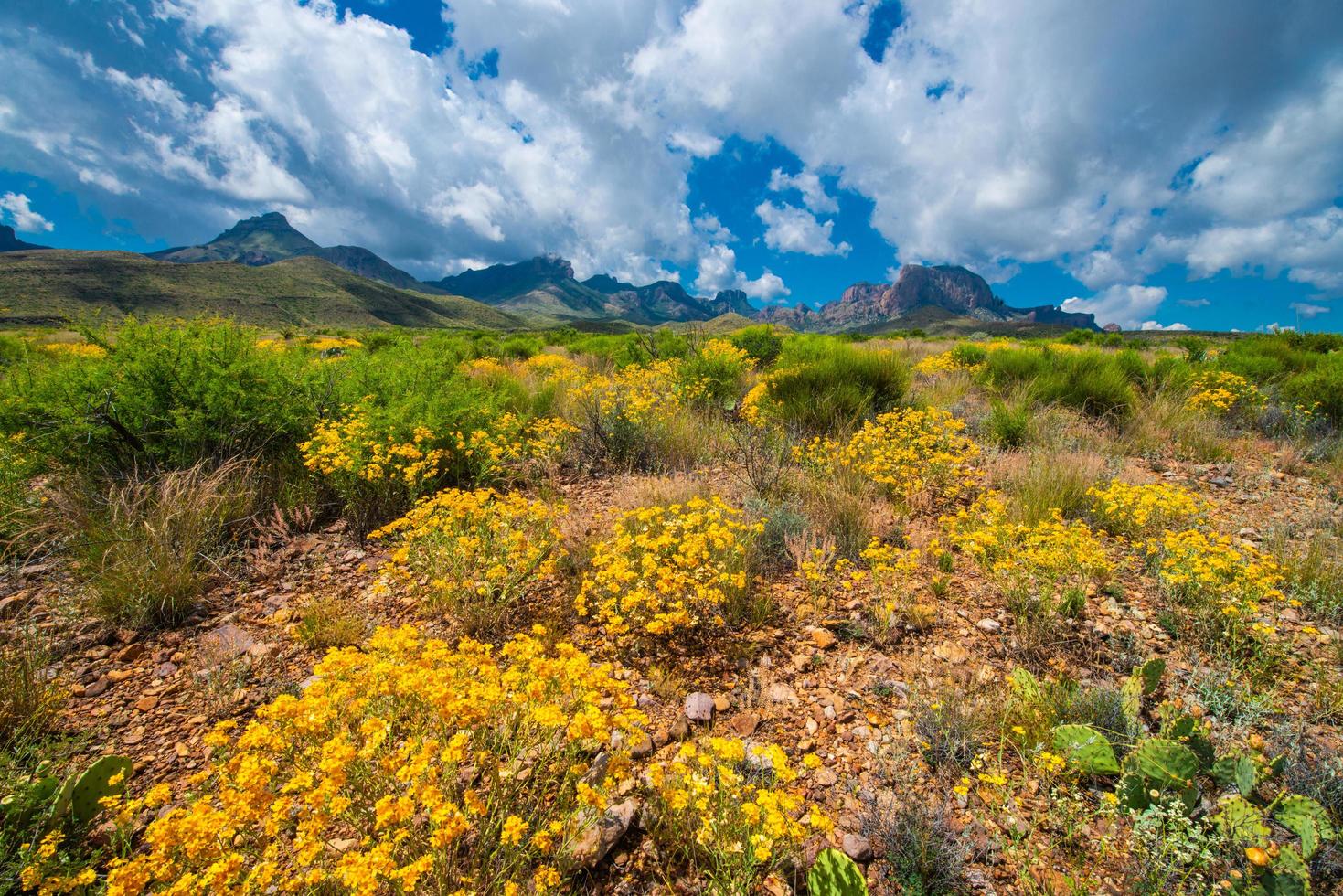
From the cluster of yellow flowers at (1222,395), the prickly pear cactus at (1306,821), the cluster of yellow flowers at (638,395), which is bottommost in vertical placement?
the prickly pear cactus at (1306,821)

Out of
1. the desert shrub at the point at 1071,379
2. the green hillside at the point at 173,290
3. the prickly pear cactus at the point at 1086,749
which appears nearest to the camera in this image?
the prickly pear cactus at the point at 1086,749

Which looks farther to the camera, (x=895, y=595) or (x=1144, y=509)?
(x=1144, y=509)

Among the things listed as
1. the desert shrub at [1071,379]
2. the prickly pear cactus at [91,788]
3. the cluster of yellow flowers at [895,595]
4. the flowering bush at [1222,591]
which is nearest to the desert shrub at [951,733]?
the cluster of yellow flowers at [895,595]

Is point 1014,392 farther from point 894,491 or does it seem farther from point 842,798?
point 842,798

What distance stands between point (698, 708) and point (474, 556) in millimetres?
1809

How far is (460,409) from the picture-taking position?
4.96 meters

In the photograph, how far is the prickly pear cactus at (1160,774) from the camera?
1806 mm

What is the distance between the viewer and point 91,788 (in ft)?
6.01

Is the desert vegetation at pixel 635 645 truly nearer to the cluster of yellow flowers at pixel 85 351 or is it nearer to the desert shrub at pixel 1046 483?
the desert shrub at pixel 1046 483

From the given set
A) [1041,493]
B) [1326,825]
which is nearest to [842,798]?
[1326,825]

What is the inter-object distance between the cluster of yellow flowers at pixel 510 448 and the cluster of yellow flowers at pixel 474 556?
3.39ft

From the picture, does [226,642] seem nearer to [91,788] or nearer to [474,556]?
[91,788]

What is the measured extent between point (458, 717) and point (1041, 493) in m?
4.75

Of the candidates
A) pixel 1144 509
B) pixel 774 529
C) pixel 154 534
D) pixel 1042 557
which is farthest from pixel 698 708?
pixel 154 534
